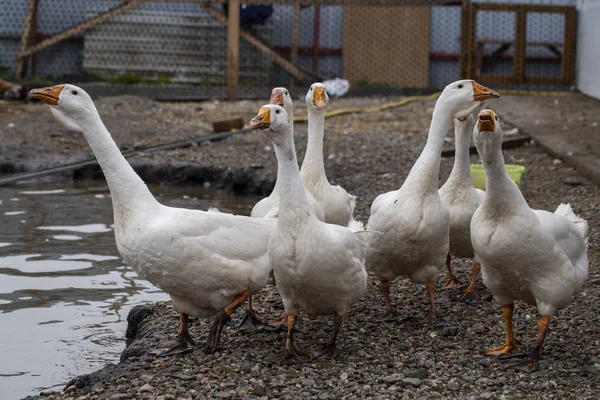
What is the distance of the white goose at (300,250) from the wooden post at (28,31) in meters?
13.0

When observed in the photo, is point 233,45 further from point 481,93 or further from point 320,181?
point 481,93

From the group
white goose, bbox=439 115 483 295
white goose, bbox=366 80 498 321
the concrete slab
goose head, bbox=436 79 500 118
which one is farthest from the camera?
the concrete slab

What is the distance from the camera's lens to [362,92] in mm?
16672

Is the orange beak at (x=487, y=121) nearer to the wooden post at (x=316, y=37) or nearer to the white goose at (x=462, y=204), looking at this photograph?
the white goose at (x=462, y=204)

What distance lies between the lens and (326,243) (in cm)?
430

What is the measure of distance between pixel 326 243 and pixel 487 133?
944mm

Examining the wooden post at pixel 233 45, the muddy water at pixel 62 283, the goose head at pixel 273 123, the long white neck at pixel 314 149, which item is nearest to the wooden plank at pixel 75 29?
the wooden post at pixel 233 45

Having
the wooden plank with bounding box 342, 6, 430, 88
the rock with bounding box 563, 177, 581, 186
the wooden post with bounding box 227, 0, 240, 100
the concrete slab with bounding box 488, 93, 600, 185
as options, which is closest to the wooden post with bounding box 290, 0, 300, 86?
the wooden plank with bounding box 342, 6, 430, 88

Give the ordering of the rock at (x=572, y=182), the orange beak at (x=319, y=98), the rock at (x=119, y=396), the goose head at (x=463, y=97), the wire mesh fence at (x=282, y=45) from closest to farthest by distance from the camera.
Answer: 1. the rock at (x=119, y=396)
2. the goose head at (x=463, y=97)
3. the orange beak at (x=319, y=98)
4. the rock at (x=572, y=182)
5. the wire mesh fence at (x=282, y=45)

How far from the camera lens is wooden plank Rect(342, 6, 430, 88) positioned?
17594 mm

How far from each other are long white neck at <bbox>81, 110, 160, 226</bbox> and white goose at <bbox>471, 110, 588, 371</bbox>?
5.68ft

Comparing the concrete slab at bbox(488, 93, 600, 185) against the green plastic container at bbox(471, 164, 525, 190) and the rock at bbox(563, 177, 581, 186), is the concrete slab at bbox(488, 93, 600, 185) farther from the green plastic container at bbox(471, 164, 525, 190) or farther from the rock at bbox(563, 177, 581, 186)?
the green plastic container at bbox(471, 164, 525, 190)

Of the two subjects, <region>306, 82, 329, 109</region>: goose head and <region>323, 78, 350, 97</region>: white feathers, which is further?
<region>323, 78, 350, 97</region>: white feathers

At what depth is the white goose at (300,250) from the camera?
14.0ft
